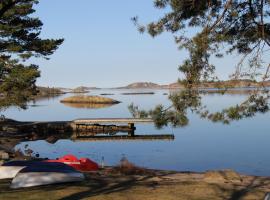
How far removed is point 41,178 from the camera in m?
14.7

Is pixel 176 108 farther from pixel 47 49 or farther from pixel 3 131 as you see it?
pixel 3 131

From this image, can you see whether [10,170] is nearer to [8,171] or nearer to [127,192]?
[8,171]

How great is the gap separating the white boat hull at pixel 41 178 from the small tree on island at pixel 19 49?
1681 centimetres

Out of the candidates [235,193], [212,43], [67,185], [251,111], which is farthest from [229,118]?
[67,185]

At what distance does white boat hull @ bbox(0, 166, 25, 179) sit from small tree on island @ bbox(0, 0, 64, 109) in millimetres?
14355

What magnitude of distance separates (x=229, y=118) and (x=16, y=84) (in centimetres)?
2465

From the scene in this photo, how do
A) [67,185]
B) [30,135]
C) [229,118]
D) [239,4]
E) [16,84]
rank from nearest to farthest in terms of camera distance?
[229,118]
[239,4]
[67,185]
[16,84]
[30,135]

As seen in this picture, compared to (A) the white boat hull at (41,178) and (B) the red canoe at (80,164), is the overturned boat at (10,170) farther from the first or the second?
(B) the red canoe at (80,164)

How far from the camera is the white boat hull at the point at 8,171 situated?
56.0ft

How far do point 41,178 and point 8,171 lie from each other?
325 centimetres

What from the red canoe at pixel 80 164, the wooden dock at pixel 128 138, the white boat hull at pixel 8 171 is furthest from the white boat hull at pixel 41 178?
the wooden dock at pixel 128 138

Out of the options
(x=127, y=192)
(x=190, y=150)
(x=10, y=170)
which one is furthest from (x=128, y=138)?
(x=127, y=192)

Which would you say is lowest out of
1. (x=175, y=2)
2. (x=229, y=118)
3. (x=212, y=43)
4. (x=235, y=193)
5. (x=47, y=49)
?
(x=235, y=193)

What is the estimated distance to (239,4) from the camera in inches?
482
